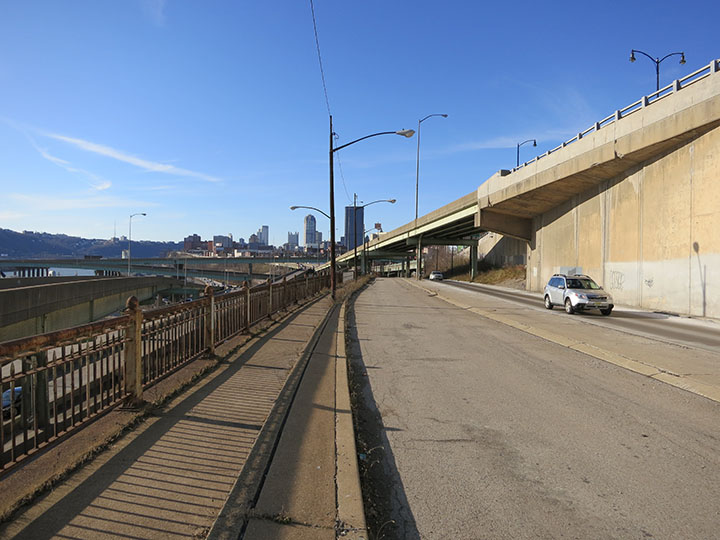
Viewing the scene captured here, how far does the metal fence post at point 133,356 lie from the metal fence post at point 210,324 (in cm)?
290

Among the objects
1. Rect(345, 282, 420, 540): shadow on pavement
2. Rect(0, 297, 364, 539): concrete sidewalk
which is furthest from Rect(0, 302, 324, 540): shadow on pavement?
Rect(345, 282, 420, 540): shadow on pavement

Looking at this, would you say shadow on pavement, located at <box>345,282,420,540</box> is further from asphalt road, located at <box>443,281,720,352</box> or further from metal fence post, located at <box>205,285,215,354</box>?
asphalt road, located at <box>443,281,720,352</box>

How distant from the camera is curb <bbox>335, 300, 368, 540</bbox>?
3.16 m

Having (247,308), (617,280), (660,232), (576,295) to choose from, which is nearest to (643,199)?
(660,232)

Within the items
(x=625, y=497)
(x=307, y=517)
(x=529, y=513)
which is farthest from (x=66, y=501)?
(x=625, y=497)

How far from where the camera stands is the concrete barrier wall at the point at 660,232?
68.7 ft

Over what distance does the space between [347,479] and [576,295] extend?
62.3 feet

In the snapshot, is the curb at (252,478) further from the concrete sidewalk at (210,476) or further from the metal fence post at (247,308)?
the metal fence post at (247,308)

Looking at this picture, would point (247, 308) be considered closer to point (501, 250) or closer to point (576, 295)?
point (576, 295)

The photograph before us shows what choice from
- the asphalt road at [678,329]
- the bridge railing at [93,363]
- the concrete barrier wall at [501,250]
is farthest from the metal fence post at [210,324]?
the concrete barrier wall at [501,250]

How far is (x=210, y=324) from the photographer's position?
8.83 metres

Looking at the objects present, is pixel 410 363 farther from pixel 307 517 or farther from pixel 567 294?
pixel 567 294

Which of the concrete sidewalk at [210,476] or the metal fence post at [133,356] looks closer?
the concrete sidewalk at [210,476]

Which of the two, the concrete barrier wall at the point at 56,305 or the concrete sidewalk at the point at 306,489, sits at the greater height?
the concrete sidewalk at the point at 306,489
